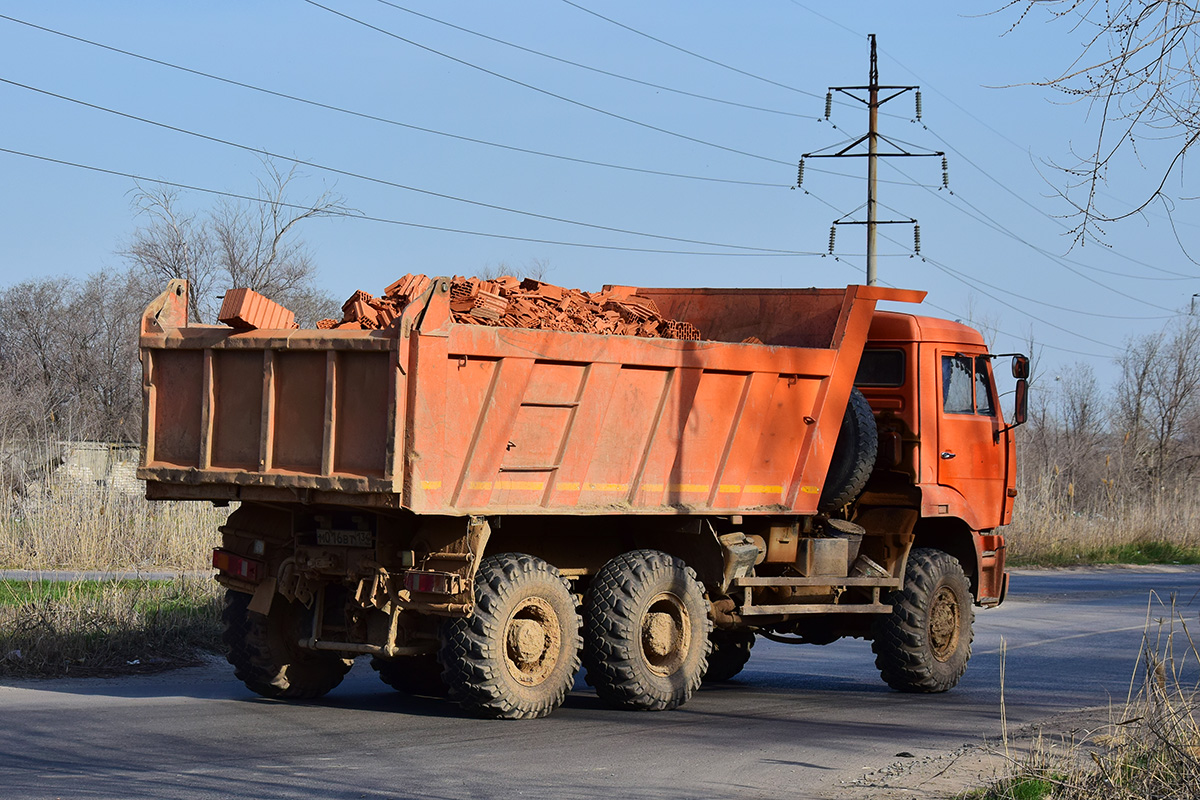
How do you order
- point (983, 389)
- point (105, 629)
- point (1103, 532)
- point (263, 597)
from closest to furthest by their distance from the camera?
point (263, 597) → point (105, 629) → point (983, 389) → point (1103, 532)

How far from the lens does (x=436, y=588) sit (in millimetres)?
8438

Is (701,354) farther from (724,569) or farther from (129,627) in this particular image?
(129,627)

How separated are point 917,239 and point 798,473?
2799cm

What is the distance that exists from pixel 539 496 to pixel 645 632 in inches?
55.5

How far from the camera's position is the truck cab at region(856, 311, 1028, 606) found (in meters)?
12.0

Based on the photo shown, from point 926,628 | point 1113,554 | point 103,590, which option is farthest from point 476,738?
point 1113,554

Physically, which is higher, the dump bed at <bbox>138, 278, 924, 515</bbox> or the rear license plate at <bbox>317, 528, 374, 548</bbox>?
the dump bed at <bbox>138, 278, 924, 515</bbox>

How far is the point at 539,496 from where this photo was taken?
9000 mm

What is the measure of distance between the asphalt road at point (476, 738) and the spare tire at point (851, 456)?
1606 millimetres

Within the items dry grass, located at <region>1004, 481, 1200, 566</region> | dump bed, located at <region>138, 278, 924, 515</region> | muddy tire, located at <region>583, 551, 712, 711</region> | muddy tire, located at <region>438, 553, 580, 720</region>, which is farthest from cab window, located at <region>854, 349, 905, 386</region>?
dry grass, located at <region>1004, 481, 1200, 566</region>

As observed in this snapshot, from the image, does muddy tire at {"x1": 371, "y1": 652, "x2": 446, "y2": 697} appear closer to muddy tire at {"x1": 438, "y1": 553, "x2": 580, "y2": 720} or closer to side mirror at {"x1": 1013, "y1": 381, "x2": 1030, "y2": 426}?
muddy tire at {"x1": 438, "y1": 553, "x2": 580, "y2": 720}

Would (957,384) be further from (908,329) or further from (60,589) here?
(60,589)

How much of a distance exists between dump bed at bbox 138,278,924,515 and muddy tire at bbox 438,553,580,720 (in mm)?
450

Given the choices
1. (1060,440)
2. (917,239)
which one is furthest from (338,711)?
(1060,440)
